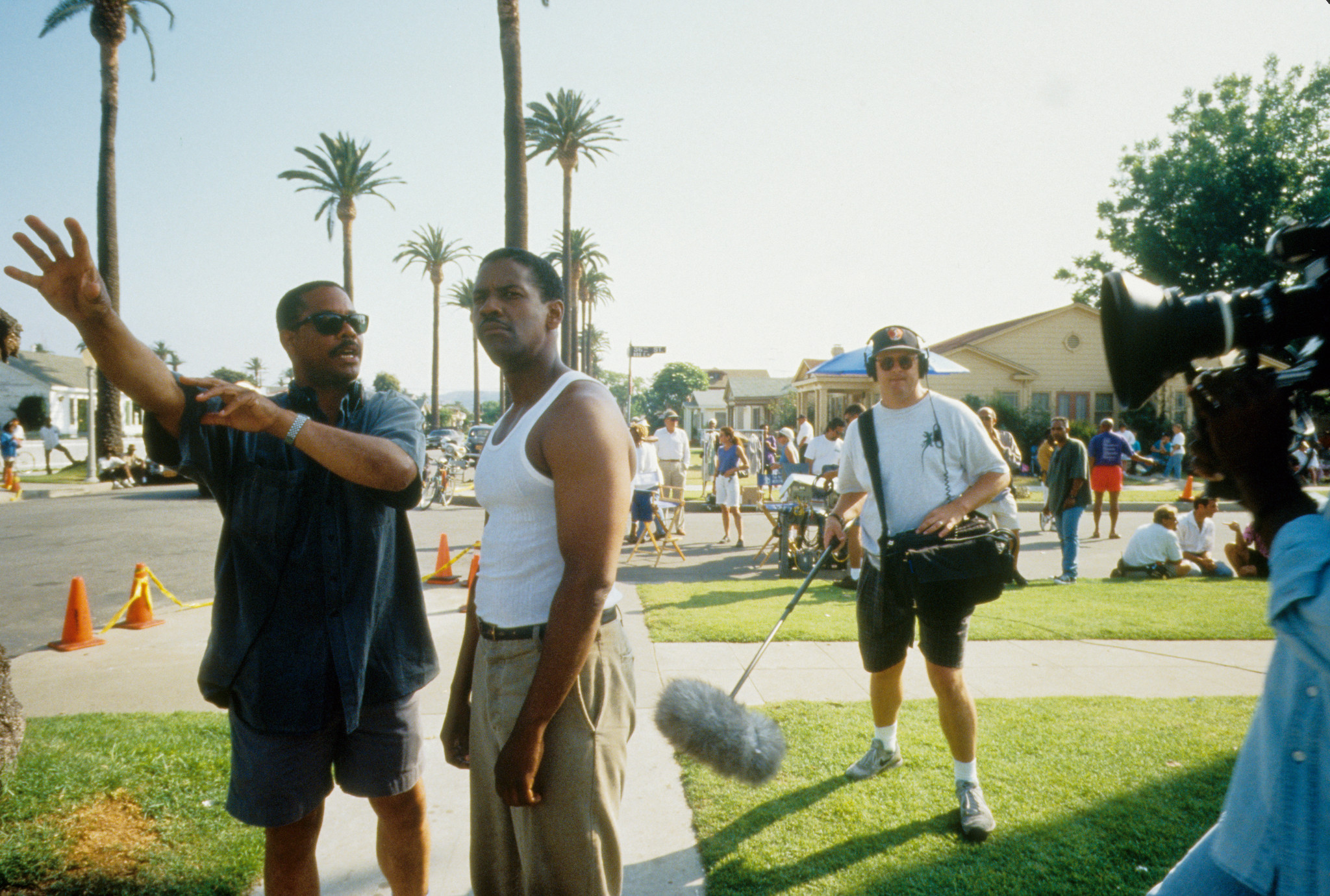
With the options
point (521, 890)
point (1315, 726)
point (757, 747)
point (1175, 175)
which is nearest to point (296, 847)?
point (521, 890)

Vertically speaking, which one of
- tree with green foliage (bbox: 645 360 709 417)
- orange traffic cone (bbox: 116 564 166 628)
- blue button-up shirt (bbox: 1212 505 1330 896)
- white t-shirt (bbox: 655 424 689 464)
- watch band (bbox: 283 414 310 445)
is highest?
tree with green foliage (bbox: 645 360 709 417)

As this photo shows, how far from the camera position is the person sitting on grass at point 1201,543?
30.4 ft

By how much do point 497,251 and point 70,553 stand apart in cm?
1181

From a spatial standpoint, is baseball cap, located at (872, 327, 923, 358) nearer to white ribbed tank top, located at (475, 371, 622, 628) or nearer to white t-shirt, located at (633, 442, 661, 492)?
white ribbed tank top, located at (475, 371, 622, 628)

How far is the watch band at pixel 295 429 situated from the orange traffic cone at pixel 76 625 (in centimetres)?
541

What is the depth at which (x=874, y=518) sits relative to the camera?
347cm

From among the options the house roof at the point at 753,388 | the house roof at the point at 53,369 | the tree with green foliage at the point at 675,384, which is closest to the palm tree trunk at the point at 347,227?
the house roof at the point at 53,369

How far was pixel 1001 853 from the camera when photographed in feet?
9.86

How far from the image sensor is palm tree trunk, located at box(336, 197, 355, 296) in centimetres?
3441

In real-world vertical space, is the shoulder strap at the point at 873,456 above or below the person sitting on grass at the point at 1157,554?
above

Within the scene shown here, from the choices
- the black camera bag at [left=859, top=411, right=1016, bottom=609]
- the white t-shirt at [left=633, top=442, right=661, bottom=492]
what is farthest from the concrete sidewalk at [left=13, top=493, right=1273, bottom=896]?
the white t-shirt at [left=633, top=442, right=661, bottom=492]

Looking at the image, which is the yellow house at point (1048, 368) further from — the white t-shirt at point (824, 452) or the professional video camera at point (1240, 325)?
the professional video camera at point (1240, 325)

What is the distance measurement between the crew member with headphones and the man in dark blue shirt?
1.93 meters

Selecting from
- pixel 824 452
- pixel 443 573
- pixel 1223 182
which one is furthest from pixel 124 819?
pixel 1223 182
